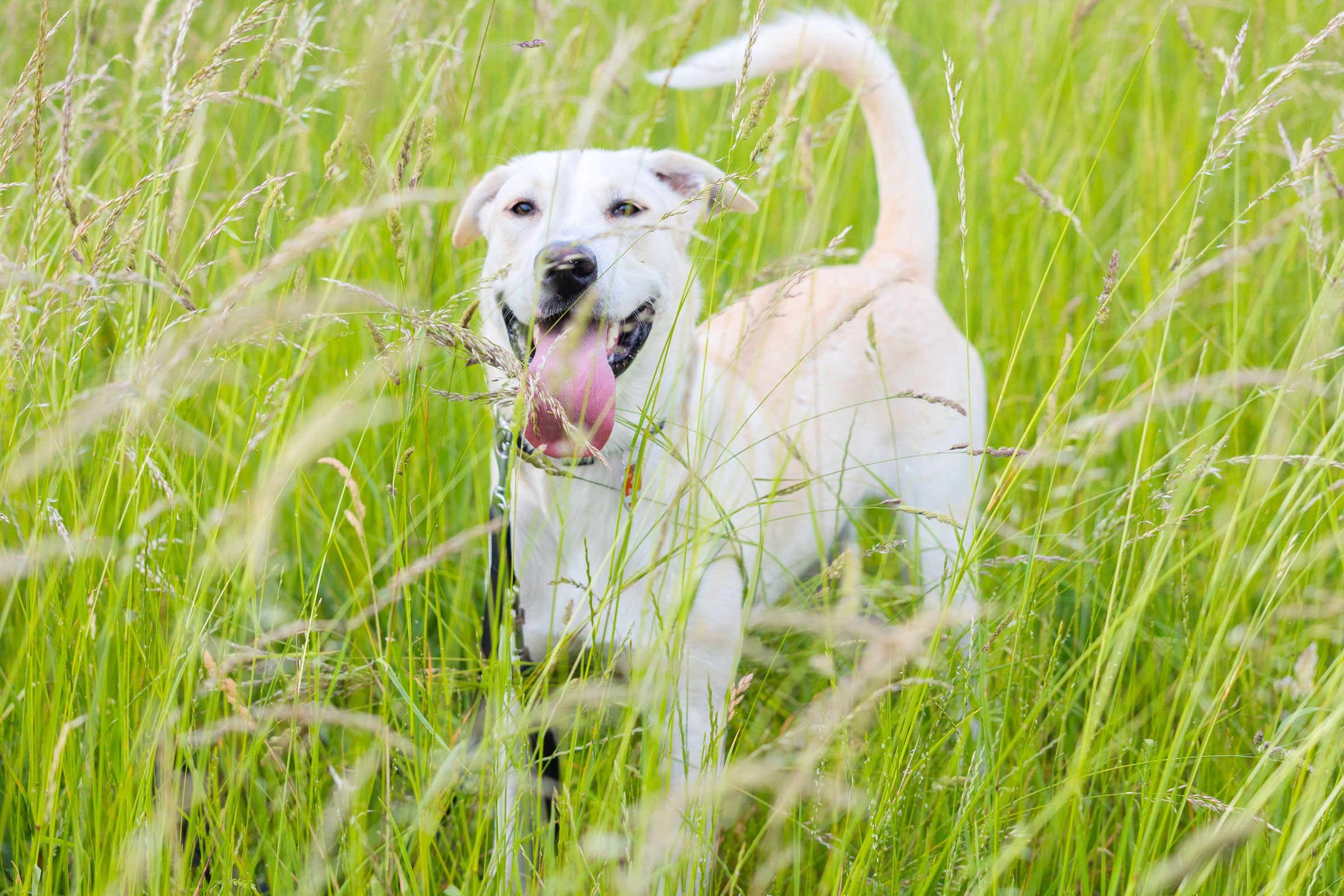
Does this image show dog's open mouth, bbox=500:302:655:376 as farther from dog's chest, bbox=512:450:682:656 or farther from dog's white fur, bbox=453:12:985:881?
dog's chest, bbox=512:450:682:656

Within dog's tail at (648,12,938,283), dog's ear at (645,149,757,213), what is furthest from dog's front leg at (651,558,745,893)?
dog's tail at (648,12,938,283)

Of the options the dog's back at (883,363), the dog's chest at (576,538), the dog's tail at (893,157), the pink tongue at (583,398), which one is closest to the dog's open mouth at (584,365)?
the pink tongue at (583,398)

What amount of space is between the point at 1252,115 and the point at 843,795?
Result: 3.17 ft

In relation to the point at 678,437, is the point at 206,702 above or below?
below

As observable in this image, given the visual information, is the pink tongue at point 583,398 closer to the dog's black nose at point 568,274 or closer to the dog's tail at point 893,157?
the dog's black nose at point 568,274

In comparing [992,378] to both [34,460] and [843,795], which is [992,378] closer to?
[843,795]

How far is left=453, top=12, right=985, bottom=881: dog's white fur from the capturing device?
134cm

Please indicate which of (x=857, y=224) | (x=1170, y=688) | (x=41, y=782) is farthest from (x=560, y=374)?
(x=857, y=224)

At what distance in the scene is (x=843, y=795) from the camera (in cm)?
125

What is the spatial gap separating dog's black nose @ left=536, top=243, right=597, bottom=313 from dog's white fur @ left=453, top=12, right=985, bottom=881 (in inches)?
1.5

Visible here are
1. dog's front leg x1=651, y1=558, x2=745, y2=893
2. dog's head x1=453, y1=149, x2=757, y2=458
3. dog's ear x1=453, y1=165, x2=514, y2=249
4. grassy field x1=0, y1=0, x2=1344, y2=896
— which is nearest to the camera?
grassy field x1=0, y1=0, x2=1344, y2=896

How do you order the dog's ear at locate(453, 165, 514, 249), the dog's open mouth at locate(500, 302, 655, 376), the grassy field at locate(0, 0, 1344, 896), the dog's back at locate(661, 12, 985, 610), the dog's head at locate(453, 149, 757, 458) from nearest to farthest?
the grassy field at locate(0, 0, 1344, 896) → the dog's head at locate(453, 149, 757, 458) → the dog's open mouth at locate(500, 302, 655, 376) → the dog's ear at locate(453, 165, 514, 249) → the dog's back at locate(661, 12, 985, 610)

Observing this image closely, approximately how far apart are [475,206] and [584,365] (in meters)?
0.75

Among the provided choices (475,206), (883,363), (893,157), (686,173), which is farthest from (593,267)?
(893,157)
